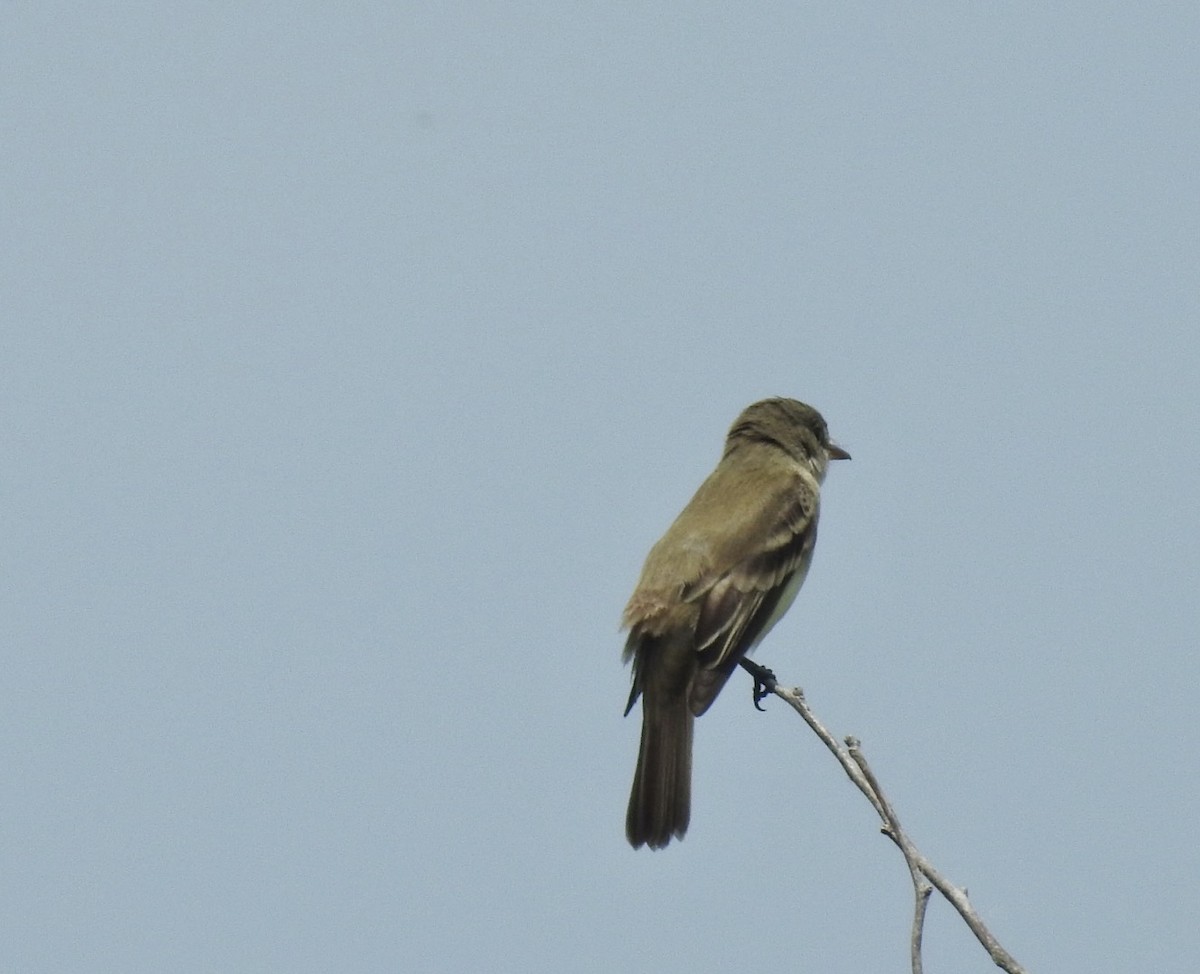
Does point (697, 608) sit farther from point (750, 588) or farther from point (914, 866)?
point (914, 866)

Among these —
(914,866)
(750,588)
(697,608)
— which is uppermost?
(750,588)

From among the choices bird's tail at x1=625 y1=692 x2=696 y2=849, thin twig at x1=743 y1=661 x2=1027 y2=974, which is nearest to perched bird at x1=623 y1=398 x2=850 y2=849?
bird's tail at x1=625 y1=692 x2=696 y2=849

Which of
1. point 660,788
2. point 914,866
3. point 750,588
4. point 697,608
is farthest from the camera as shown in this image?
point 750,588

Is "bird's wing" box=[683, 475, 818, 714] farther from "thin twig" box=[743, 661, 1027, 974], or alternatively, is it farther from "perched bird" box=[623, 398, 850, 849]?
"thin twig" box=[743, 661, 1027, 974]

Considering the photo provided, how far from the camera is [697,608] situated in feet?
31.3

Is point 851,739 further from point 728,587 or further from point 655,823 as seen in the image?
point 728,587

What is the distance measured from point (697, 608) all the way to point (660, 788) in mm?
1076

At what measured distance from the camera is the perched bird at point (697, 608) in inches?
353

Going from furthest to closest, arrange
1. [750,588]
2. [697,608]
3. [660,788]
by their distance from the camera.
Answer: [750,588] < [697,608] < [660,788]

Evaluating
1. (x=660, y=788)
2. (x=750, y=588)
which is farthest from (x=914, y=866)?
(x=750, y=588)

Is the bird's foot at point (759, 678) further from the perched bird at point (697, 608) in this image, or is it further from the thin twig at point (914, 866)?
the thin twig at point (914, 866)

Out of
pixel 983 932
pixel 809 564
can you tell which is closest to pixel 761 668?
pixel 809 564

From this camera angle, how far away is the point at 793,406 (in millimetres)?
11828

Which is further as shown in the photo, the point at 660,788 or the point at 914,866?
the point at 660,788
